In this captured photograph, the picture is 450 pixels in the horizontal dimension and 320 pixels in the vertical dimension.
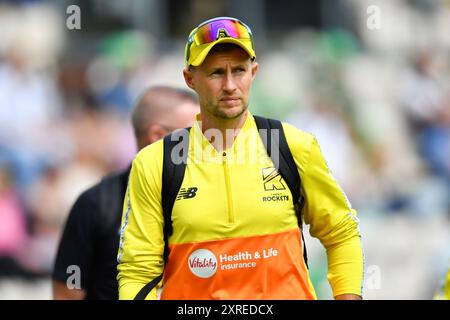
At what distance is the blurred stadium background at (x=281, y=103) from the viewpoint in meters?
11.4

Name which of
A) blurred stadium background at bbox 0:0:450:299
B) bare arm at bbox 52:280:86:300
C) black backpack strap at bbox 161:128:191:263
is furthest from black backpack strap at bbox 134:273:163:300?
blurred stadium background at bbox 0:0:450:299

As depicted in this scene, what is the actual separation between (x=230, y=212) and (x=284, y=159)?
14.2 inches

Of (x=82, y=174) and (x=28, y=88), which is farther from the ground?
(x=28, y=88)

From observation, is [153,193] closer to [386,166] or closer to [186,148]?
[186,148]

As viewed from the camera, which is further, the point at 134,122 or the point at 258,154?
the point at 134,122

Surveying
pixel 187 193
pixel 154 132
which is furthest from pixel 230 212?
pixel 154 132

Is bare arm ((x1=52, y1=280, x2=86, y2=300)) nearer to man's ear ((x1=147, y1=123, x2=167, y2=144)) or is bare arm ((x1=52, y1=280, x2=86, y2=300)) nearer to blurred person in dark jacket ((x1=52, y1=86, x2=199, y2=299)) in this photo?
blurred person in dark jacket ((x1=52, y1=86, x2=199, y2=299))

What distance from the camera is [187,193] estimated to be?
4688mm

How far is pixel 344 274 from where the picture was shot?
189 inches

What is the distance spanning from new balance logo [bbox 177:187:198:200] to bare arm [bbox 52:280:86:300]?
1678 millimetres

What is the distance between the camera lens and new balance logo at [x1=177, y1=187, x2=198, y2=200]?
4.68 m

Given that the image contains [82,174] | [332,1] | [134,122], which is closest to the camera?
[134,122]

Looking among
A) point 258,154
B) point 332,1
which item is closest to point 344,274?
point 258,154

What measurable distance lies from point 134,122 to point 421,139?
7.10 meters
